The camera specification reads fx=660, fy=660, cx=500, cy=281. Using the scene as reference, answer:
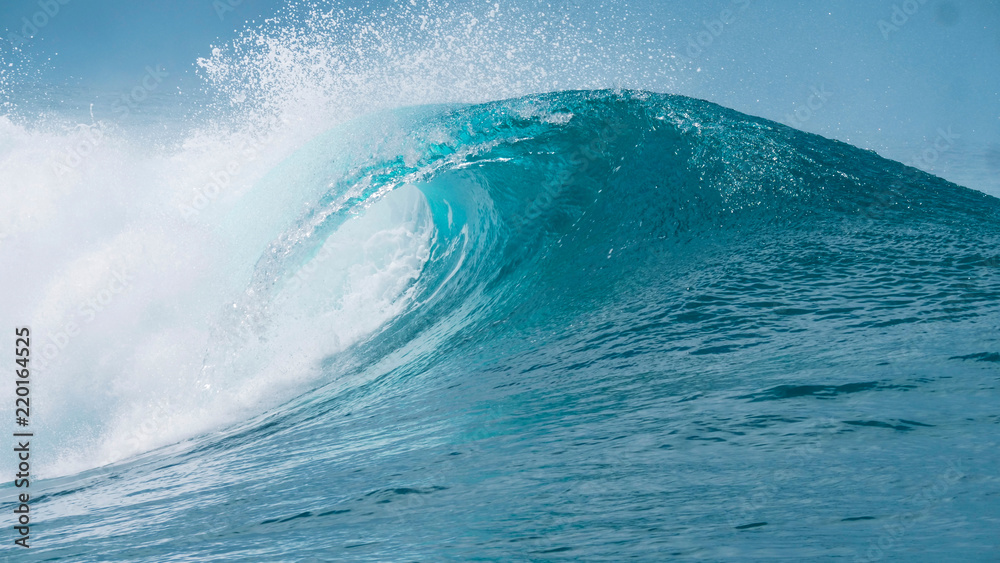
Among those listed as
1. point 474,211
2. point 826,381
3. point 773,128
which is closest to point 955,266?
point 826,381

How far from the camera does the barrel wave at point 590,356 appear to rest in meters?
2.19

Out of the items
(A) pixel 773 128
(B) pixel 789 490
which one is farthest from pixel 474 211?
(B) pixel 789 490

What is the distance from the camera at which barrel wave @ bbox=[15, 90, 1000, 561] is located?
2.19 metres

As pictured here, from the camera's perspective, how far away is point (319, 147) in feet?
25.8

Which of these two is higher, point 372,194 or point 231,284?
point 372,194

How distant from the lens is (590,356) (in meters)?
4.22

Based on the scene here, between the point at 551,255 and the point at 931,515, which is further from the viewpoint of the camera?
the point at 551,255

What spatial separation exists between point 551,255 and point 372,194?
181cm

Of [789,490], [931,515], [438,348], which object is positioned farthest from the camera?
[438,348]

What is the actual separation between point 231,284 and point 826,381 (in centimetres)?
582

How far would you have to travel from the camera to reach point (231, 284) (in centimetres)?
691

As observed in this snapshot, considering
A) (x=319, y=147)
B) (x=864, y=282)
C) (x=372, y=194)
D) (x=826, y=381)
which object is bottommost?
(x=826, y=381)

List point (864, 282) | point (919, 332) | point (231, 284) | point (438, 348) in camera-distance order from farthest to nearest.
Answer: point (231, 284), point (438, 348), point (864, 282), point (919, 332)

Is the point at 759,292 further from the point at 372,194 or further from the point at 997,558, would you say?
the point at 372,194
